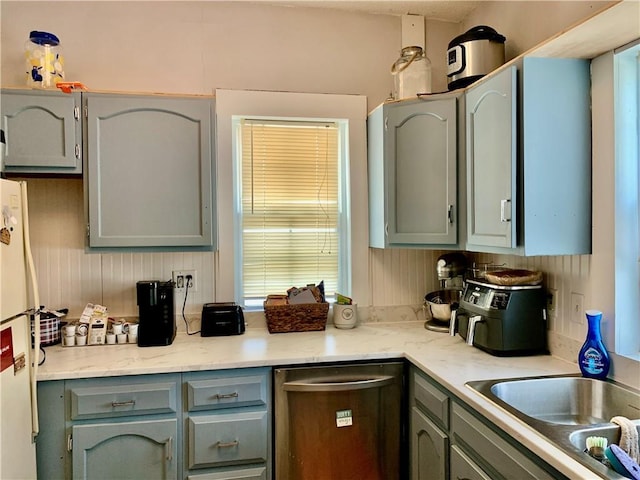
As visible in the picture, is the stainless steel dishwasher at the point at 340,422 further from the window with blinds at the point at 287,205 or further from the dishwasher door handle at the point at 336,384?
the window with blinds at the point at 287,205

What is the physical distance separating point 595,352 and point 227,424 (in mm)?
1423

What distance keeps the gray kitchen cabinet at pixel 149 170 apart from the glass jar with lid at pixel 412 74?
967 mm

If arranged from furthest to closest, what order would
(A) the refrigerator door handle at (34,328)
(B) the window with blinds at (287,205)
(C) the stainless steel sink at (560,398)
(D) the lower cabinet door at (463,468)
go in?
1. (B) the window with blinds at (287,205)
2. (A) the refrigerator door handle at (34,328)
3. (C) the stainless steel sink at (560,398)
4. (D) the lower cabinet door at (463,468)

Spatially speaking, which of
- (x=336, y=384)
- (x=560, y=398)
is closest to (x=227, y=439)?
(x=336, y=384)

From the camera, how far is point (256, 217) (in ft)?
8.44

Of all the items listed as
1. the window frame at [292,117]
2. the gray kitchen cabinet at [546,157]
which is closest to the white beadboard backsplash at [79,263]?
the window frame at [292,117]

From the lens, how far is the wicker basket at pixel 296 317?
2377mm

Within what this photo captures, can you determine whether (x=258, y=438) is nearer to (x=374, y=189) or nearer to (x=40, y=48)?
(x=374, y=189)

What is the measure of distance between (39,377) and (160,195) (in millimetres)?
880

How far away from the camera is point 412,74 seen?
2363 mm

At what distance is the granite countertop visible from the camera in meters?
1.74

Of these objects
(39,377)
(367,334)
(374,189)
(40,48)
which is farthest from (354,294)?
(40,48)

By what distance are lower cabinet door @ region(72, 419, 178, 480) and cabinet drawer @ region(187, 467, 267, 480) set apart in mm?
107

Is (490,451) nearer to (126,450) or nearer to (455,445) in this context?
(455,445)
